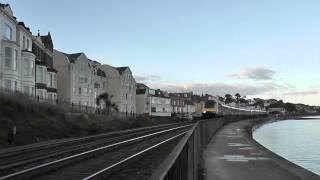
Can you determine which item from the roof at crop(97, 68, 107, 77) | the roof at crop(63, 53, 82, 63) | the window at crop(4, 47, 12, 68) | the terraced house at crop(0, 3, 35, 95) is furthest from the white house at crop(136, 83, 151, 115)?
the window at crop(4, 47, 12, 68)

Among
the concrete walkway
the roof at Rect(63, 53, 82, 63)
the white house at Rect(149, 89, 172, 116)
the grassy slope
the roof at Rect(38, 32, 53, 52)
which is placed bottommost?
the concrete walkway

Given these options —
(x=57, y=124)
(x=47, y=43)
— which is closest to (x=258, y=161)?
(x=57, y=124)

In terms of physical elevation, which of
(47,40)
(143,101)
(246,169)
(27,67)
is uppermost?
(47,40)

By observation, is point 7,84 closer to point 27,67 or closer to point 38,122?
point 27,67

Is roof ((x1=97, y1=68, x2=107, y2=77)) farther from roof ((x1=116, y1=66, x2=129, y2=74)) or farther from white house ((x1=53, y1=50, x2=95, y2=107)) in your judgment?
white house ((x1=53, y1=50, x2=95, y2=107))

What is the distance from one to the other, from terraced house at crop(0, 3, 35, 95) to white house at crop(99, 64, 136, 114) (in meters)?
51.1

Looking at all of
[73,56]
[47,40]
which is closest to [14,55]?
[47,40]

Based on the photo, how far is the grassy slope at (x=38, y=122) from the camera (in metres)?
36.9

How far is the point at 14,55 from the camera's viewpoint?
2114 inches

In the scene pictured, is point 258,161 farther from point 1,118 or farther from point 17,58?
point 17,58

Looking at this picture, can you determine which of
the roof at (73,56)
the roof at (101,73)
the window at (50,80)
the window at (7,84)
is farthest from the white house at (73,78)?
the window at (7,84)

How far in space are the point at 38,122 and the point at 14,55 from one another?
1321 centimetres

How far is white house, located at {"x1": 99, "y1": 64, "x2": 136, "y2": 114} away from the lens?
11425 cm

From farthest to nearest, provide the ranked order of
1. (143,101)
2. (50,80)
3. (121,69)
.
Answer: (143,101)
(121,69)
(50,80)
